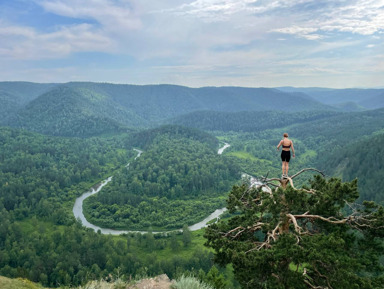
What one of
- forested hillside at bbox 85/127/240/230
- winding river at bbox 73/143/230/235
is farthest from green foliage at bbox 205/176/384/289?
forested hillside at bbox 85/127/240/230

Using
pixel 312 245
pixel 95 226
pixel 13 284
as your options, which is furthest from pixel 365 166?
pixel 13 284

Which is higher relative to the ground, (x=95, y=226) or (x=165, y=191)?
(x=165, y=191)

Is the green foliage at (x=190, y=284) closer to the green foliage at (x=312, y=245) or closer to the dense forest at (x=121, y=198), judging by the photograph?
the green foliage at (x=312, y=245)

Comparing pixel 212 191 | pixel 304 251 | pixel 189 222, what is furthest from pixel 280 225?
pixel 212 191

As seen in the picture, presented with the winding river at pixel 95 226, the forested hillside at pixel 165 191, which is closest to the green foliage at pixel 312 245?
the winding river at pixel 95 226

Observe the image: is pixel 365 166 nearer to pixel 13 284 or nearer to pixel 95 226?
pixel 95 226
